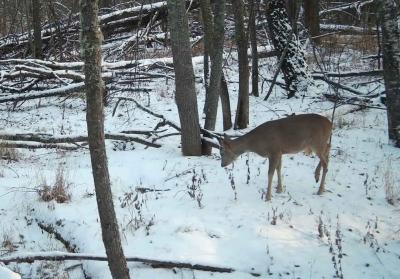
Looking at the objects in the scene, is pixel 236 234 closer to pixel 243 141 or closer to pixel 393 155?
pixel 243 141

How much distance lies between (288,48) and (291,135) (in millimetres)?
6452

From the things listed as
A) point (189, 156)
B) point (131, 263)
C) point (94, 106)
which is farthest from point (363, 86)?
point (94, 106)

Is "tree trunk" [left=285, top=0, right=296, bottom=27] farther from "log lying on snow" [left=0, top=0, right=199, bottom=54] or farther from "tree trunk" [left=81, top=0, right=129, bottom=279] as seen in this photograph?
"tree trunk" [left=81, top=0, right=129, bottom=279]

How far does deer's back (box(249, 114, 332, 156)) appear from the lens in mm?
7004

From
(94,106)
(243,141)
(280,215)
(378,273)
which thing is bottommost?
(378,273)

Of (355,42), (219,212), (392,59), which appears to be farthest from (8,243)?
(355,42)

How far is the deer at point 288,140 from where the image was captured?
6.97m

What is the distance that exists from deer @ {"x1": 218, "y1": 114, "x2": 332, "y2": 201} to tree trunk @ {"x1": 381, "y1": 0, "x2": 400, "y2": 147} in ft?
6.68

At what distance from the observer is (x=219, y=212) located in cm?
621

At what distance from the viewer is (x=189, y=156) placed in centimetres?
839

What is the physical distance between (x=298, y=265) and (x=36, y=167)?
4.46 meters

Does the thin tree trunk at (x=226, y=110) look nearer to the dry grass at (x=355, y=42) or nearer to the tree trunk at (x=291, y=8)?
the tree trunk at (x=291, y=8)

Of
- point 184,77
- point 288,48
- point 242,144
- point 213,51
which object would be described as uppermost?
point 288,48

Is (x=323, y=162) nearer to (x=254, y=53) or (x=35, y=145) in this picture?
(x=35, y=145)
